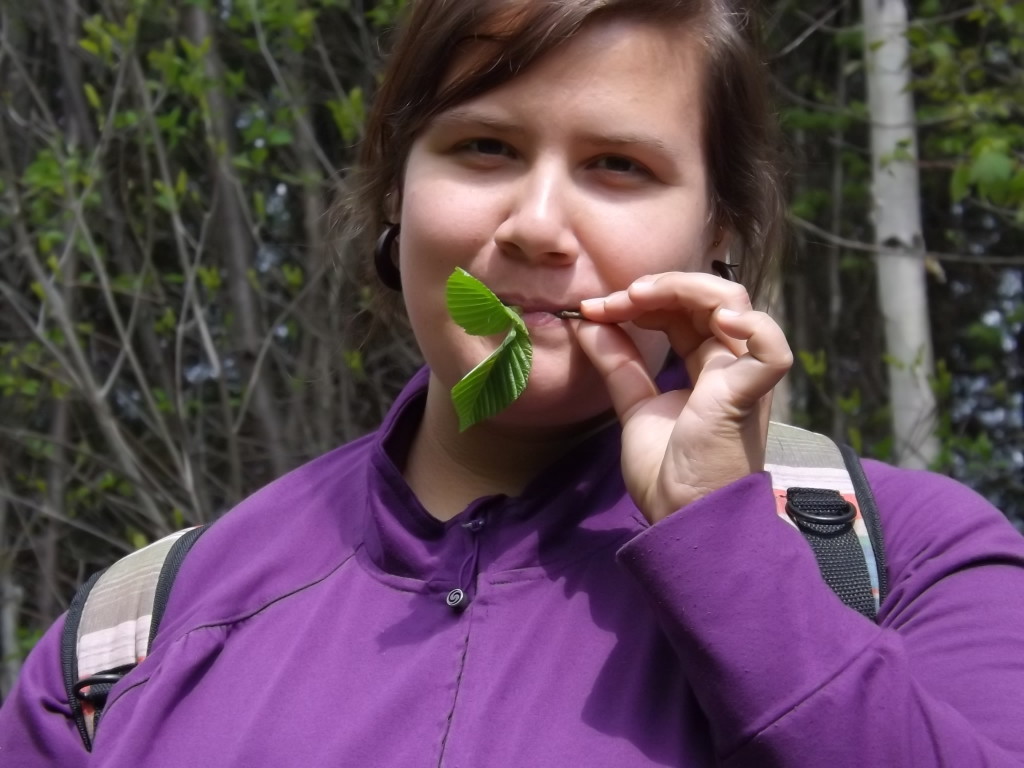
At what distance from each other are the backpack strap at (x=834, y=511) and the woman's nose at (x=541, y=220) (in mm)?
333

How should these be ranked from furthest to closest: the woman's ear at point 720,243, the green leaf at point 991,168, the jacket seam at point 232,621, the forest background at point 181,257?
the forest background at point 181,257 → the green leaf at point 991,168 → the woman's ear at point 720,243 → the jacket seam at point 232,621

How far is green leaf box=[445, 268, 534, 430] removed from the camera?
118cm

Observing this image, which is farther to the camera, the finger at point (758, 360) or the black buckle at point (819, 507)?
the black buckle at point (819, 507)

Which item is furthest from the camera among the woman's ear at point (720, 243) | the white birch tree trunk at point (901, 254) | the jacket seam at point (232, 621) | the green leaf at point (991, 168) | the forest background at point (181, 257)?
the white birch tree trunk at point (901, 254)

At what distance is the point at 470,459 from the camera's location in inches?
54.1

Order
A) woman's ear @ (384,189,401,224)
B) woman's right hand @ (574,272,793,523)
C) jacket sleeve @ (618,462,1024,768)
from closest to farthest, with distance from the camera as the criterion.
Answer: jacket sleeve @ (618,462,1024,768) < woman's right hand @ (574,272,793,523) < woman's ear @ (384,189,401,224)

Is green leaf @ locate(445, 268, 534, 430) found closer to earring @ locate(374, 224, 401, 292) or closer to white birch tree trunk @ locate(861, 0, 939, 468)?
earring @ locate(374, 224, 401, 292)

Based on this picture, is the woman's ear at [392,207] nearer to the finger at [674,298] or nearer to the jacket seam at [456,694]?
the finger at [674,298]

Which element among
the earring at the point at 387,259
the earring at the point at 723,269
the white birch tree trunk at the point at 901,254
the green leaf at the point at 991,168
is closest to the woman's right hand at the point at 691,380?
the earring at the point at 723,269

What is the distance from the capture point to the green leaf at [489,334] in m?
1.18

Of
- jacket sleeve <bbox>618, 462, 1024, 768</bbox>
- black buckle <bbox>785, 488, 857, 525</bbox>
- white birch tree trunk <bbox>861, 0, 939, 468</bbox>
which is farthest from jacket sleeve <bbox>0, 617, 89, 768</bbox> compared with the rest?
white birch tree trunk <bbox>861, 0, 939, 468</bbox>

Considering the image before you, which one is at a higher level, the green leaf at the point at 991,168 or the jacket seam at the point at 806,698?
the jacket seam at the point at 806,698

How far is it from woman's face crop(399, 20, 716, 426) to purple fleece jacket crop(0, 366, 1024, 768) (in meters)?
0.16

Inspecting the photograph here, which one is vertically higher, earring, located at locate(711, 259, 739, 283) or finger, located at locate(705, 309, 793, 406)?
finger, located at locate(705, 309, 793, 406)
